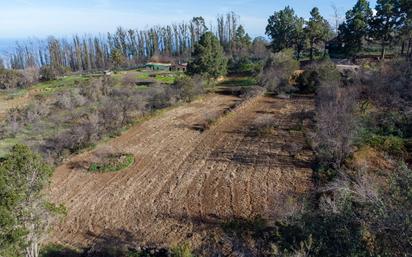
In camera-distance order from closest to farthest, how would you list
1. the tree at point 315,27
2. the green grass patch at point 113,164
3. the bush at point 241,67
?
the green grass patch at point 113,164
the tree at point 315,27
the bush at point 241,67

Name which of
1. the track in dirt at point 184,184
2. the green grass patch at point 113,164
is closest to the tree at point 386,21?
the track in dirt at point 184,184

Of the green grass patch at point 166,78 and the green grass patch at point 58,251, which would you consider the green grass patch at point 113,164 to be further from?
the green grass patch at point 166,78

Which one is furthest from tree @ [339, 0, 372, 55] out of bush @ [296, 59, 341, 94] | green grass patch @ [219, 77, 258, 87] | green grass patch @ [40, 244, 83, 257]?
green grass patch @ [40, 244, 83, 257]

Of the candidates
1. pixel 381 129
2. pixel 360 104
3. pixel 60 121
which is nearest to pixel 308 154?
pixel 381 129

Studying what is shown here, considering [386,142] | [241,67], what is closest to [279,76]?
[241,67]

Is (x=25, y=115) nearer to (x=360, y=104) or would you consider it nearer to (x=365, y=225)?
(x=360, y=104)

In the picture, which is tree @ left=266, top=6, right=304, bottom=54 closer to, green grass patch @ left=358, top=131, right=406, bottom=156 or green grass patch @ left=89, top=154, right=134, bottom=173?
green grass patch @ left=358, top=131, right=406, bottom=156
